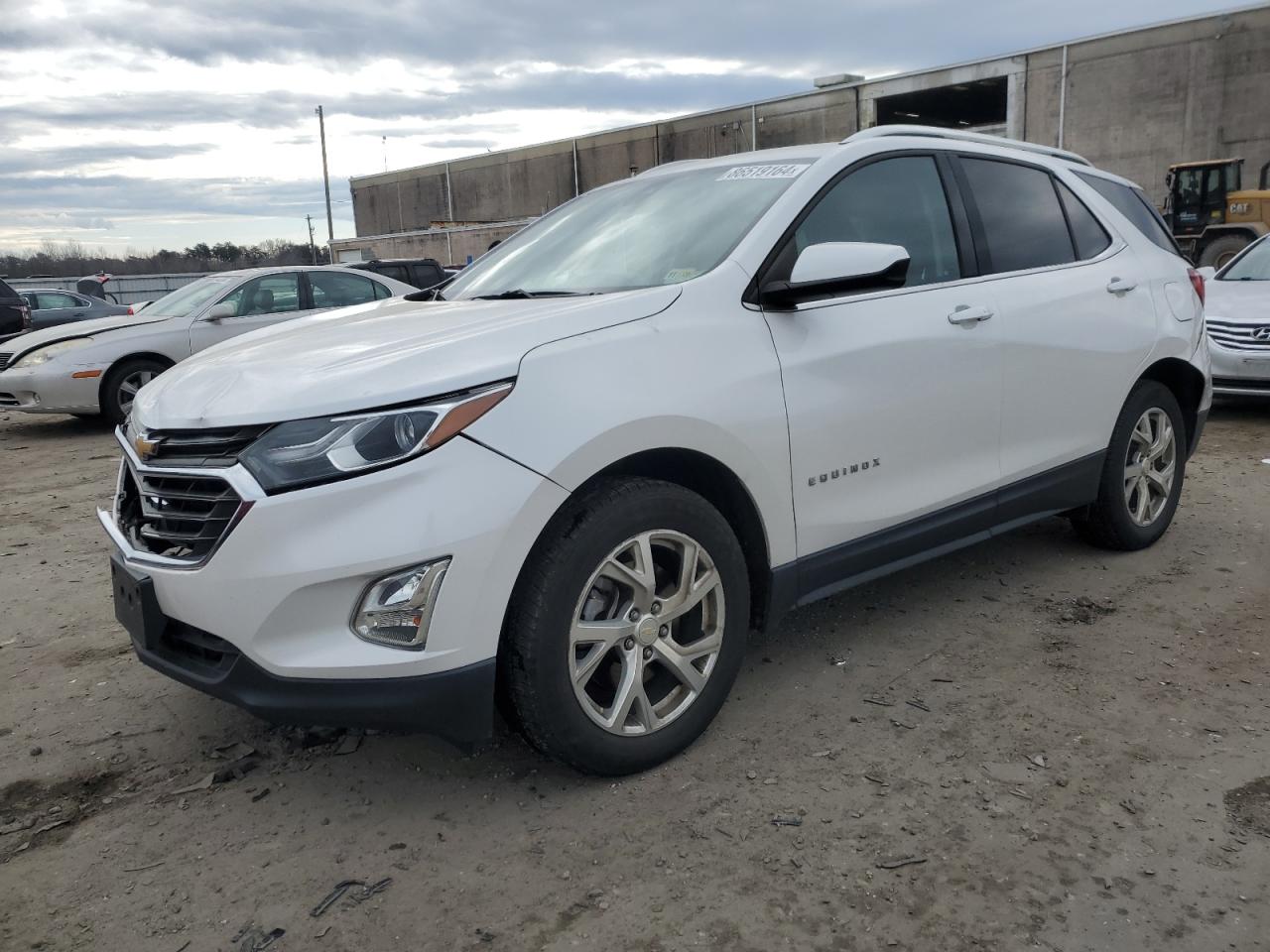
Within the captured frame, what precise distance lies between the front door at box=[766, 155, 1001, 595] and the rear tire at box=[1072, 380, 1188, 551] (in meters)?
0.99

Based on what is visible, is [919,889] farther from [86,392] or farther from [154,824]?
[86,392]

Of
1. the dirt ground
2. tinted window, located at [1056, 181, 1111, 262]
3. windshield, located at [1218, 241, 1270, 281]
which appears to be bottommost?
the dirt ground

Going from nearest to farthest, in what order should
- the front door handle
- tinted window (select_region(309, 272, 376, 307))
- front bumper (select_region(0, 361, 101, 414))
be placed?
the front door handle
front bumper (select_region(0, 361, 101, 414))
tinted window (select_region(309, 272, 376, 307))

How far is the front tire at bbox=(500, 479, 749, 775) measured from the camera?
248cm

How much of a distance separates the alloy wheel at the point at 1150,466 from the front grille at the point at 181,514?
3748 millimetres

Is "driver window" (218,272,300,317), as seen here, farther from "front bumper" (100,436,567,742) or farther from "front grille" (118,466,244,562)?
"front bumper" (100,436,567,742)

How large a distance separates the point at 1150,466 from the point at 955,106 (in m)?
41.6

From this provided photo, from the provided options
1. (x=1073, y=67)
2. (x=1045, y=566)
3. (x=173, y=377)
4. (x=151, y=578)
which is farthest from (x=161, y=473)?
(x=1073, y=67)

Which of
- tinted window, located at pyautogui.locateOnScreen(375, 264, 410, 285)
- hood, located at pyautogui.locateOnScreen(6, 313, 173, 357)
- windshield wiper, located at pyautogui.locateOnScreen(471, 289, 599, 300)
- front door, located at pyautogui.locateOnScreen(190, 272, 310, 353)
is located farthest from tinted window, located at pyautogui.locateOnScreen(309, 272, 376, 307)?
windshield wiper, located at pyautogui.locateOnScreen(471, 289, 599, 300)

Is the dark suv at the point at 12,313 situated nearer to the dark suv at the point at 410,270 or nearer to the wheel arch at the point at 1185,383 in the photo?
the dark suv at the point at 410,270

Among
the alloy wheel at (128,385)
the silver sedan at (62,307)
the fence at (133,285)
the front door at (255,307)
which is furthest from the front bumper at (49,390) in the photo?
the fence at (133,285)

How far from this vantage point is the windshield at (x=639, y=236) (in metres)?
3.15

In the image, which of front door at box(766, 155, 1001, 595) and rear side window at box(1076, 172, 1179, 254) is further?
rear side window at box(1076, 172, 1179, 254)

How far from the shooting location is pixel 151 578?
251cm
